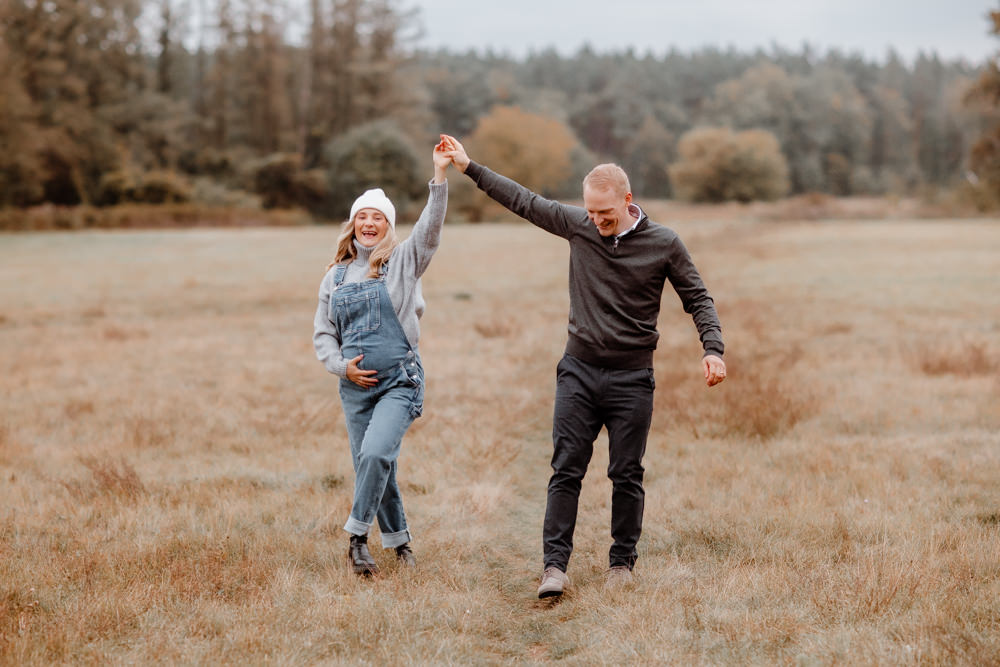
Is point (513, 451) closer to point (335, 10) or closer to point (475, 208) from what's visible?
point (475, 208)

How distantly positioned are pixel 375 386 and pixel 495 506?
1785 mm

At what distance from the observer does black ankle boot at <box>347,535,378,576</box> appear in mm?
4887

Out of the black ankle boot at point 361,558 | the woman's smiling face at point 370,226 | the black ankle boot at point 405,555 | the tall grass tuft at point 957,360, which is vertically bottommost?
the black ankle boot at point 405,555

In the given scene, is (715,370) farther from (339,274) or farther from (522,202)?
(339,274)

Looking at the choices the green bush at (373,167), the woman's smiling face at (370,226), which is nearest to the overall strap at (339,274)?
the woman's smiling face at (370,226)

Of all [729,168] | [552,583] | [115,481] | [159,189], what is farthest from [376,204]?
[729,168]

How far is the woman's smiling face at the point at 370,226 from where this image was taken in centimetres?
487

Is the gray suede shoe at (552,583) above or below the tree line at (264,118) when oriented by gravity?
below

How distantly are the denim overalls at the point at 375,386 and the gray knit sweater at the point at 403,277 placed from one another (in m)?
0.04

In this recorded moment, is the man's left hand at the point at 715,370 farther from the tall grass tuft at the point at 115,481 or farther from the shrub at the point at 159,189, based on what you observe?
the shrub at the point at 159,189

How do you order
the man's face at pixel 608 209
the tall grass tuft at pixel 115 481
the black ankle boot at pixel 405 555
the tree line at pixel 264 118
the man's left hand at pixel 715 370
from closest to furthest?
the man's face at pixel 608 209
the man's left hand at pixel 715 370
the black ankle boot at pixel 405 555
the tall grass tuft at pixel 115 481
the tree line at pixel 264 118

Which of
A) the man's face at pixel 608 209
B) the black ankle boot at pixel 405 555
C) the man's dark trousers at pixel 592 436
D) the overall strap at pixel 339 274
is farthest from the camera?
the black ankle boot at pixel 405 555

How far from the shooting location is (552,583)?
4.61m

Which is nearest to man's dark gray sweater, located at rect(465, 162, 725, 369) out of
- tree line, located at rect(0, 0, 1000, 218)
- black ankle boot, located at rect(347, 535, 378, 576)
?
black ankle boot, located at rect(347, 535, 378, 576)
